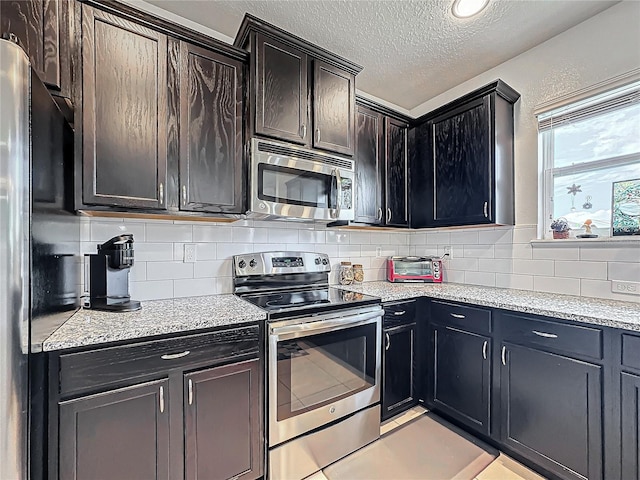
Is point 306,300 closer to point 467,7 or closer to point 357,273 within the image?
Answer: point 357,273

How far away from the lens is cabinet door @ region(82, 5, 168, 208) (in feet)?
4.65

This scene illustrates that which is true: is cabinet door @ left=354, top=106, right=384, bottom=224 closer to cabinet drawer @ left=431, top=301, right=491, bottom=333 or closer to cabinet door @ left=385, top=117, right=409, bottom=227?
cabinet door @ left=385, top=117, right=409, bottom=227

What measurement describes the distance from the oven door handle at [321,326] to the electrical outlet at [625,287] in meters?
1.40

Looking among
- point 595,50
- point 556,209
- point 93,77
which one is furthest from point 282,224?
point 595,50

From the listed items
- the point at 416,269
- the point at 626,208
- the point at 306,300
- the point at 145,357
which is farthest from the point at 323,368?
the point at 626,208

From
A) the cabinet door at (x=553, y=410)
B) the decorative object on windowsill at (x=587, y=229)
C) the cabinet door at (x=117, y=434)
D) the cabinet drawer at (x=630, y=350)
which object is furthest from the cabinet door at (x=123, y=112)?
the decorative object on windowsill at (x=587, y=229)

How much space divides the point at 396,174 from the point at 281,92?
122 cm

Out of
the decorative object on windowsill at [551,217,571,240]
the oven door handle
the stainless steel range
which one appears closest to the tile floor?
the stainless steel range

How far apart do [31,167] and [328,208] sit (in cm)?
146

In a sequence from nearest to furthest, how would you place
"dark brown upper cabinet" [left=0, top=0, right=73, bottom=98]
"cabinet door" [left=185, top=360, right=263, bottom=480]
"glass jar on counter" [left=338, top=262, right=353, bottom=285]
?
"dark brown upper cabinet" [left=0, top=0, right=73, bottom=98] < "cabinet door" [left=185, top=360, right=263, bottom=480] < "glass jar on counter" [left=338, top=262, right=353, bottom=285]

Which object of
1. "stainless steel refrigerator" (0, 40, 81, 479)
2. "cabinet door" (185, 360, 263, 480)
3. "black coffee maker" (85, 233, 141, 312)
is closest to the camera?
"stainless steel refrigerator" (0, 40, 81, 479)

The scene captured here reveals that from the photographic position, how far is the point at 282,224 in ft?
7.60

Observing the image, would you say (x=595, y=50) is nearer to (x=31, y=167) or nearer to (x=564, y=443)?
(x=564, y=443)

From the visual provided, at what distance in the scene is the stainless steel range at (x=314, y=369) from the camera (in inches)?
61.3
